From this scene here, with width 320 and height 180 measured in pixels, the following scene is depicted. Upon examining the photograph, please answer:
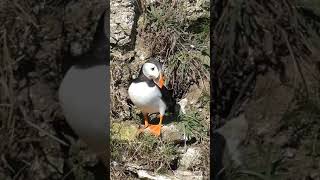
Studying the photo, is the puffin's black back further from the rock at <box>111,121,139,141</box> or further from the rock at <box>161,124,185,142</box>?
the rock at <box>161,124,185,142</box>

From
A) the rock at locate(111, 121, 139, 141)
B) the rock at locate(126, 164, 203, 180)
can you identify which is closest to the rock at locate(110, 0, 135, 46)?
the rock at locate(111, 121, 139, 141)

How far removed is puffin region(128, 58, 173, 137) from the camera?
141 inches

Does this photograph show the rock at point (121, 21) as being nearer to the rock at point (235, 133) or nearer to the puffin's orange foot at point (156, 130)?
the puffin's orange foot at point (156, 130)

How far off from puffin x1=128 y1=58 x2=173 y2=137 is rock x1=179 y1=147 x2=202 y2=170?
0.18 metres

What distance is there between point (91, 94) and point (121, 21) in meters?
0.41

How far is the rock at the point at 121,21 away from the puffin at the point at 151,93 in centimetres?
19

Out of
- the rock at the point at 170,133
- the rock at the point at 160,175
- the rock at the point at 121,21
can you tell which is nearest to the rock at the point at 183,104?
the rock at the point at 170,133

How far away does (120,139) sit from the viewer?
3.66 meters

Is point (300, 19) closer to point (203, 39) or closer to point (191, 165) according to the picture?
point (203, 39)

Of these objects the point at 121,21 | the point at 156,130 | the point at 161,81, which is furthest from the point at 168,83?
the point at 121,21

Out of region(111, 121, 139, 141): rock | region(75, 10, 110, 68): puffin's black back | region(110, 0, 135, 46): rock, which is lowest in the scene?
region(111, 121, 139, 141): rock

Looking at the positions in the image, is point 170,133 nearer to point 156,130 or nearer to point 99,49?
point 156,130

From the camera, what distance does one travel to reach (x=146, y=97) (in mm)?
3598

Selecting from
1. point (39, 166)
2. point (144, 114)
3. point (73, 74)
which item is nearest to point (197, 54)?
point (144, 114)
